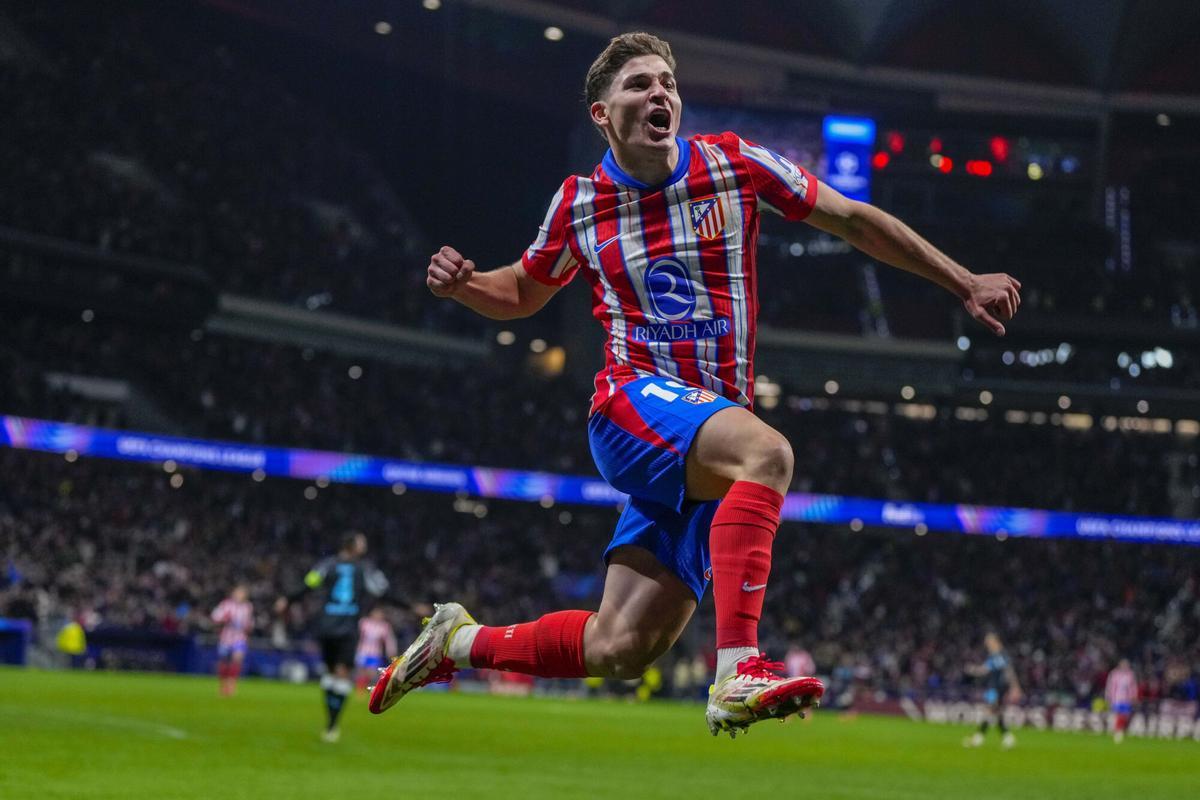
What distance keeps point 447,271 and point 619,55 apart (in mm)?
1106

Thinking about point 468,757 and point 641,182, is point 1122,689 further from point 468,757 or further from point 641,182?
point 641,182

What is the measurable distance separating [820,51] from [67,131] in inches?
1037

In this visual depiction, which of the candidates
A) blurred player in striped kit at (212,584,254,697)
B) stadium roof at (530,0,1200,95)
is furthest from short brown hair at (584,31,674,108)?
stadium roof at (530,0,1200,95)

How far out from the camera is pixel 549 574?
48.4 meters

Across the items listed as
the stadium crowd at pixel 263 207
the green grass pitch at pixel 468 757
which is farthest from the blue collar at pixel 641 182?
the stadium crowd at pixel 263 207

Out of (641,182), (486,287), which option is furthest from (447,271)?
(641,182)

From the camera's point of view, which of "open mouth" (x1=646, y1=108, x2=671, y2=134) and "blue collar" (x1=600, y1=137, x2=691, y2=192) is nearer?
"open mouth" (x1=646, y1=108, x2=671, y2=134)

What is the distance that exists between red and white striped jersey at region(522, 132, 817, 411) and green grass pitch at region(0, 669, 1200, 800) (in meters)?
5.53

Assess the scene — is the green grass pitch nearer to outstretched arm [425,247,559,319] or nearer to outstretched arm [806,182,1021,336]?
outstretched arm [425,247,559,319]

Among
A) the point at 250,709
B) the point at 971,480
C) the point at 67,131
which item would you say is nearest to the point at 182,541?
the point at 67,131

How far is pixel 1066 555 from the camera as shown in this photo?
53.1 meters

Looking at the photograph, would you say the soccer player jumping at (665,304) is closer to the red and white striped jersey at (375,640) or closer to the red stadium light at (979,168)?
the red and white striped jersey at (375,640)

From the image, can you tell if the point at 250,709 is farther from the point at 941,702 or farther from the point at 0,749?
the point at 941,702

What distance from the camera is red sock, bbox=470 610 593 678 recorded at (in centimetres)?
611
